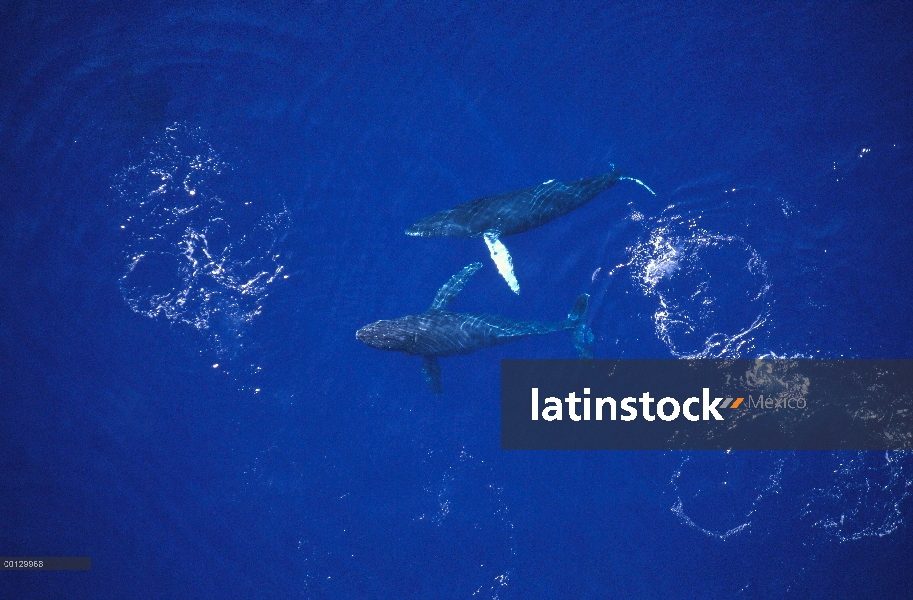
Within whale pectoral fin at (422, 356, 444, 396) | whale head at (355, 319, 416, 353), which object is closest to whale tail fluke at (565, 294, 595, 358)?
whale pectoral fin at (422, 356, 444, 396)

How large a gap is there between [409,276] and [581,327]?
3.52 metres

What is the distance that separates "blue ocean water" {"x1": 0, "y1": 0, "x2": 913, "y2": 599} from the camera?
38.7 ft

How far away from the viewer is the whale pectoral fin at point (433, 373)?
11759 millimetres

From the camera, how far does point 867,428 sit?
466 inches

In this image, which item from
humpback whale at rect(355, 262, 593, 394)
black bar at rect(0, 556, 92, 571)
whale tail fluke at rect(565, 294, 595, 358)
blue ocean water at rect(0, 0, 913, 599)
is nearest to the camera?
humpback whale at rect(355, 262, 593, 394)

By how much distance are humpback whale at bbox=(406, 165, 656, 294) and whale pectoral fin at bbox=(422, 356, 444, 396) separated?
2.11 metres

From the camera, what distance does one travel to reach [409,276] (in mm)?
12219

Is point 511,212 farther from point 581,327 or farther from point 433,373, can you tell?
point 433,373

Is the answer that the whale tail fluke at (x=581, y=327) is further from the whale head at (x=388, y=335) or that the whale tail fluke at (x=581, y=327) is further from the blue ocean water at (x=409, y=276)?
the whale head at (x=388, y=335)

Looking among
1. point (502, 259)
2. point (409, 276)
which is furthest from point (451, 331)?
point (502, 259)

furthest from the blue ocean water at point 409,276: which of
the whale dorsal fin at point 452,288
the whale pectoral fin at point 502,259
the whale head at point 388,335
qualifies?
the whale head at point 388,335

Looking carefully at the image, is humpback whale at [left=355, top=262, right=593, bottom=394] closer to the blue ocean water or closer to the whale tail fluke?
the whale tail fluke

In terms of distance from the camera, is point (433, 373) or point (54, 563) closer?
point (433, 373)

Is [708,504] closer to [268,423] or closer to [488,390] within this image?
[488,390]
